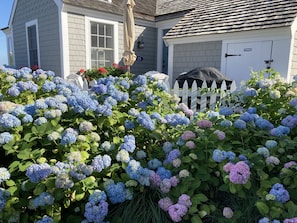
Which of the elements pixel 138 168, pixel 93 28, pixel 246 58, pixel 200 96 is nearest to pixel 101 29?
pixel 93 28

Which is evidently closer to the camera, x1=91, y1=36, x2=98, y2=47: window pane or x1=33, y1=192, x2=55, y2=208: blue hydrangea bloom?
x1=33, y1=192, x2=55, y2=208: blue hydrangea bloom

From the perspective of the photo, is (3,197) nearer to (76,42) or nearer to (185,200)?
(185,200)

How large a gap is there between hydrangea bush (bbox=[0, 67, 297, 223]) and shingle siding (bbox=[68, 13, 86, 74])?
7.33 m

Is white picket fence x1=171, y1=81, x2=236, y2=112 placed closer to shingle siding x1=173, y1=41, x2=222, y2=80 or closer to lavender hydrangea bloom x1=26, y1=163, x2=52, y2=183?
lavender hydrangea bloom x1=26, y1=163, x2=52, y2=183

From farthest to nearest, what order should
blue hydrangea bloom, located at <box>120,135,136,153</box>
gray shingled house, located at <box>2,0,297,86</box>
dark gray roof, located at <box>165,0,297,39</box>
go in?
gray shingled house, located at <box>2,0,297,86</box> → dark gray roof, located at <box>165,0,297,39</box> → blue hydrangea bloom, located at <box>120,135,136,153</box>

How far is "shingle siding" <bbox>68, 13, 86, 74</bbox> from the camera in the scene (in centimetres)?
861

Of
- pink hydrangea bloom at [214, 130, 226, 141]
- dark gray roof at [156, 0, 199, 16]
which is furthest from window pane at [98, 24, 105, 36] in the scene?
pink hydrangea bloom at [214, 130, 226, 141]

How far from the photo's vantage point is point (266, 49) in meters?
6.62

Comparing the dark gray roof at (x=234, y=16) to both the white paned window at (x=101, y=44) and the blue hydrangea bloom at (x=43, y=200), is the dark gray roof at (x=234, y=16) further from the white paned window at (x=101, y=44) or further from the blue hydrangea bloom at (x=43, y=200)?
the blue hydrangea bloom at (x=43, y=200)

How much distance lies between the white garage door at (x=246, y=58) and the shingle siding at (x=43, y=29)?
231 inches

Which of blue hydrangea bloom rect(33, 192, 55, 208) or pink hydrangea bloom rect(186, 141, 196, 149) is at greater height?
pink hydrangea bloom rect(186, 141, 196, 149)

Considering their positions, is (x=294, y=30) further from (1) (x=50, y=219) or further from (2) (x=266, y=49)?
(1) (x=50, y=219)

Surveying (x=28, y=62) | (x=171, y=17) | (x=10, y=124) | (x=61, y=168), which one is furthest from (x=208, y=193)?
(x=28, y=62)

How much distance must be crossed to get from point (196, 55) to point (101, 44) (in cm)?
385
